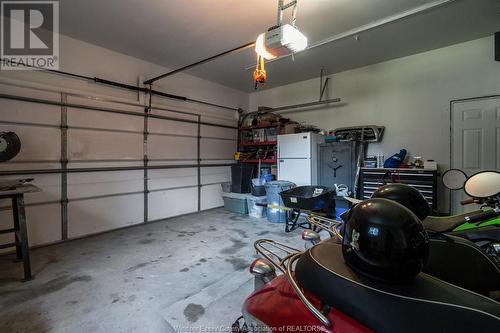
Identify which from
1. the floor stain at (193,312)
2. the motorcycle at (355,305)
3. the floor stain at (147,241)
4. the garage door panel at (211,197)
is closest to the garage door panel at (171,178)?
the garage door panel at (211,197)

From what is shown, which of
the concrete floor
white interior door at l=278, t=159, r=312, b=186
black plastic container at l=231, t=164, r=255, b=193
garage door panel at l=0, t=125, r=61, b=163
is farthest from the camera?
black plastic container at l=231, t=164, r=255, b=193

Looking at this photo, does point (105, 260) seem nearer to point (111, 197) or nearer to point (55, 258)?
point (55, 258)

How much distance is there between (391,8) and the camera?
2.84 metres

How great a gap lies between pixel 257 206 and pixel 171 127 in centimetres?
241

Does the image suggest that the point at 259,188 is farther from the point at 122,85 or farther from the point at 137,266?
the point at 122,85

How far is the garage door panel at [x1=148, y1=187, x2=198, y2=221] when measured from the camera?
4695 millimetres

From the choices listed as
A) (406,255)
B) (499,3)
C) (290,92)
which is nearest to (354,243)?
(406,255)

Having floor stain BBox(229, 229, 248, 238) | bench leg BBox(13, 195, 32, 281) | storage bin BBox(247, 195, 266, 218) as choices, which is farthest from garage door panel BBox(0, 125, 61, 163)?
storage bin BBox(247, 195, 266, 218)

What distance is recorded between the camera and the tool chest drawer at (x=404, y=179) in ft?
11.4

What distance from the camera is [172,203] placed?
16.4 feet

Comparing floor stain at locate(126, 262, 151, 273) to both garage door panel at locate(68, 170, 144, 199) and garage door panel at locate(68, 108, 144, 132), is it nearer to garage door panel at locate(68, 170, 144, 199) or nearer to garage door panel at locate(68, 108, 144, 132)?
garage door panel at locate(68, 170, 144, 199)

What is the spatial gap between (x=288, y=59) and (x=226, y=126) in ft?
7.63

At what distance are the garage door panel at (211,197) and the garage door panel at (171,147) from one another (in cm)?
84

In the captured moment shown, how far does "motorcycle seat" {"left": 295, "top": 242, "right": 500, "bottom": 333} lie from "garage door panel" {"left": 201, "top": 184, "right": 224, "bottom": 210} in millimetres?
4823
